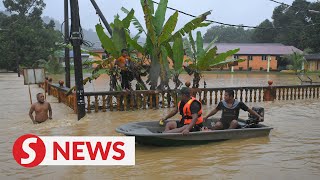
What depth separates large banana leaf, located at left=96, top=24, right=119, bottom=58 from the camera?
1322 cm

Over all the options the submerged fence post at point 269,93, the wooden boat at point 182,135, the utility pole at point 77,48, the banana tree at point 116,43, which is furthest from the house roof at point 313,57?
the wooden boat at point 182,135

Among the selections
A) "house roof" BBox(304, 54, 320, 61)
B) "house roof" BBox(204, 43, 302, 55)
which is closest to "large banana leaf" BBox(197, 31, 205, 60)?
"house roof" BBox(204, 43, 302, 55)

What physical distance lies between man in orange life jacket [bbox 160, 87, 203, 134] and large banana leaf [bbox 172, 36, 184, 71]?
562cm

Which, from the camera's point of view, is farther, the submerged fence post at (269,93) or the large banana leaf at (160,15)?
the submerged fence post at (269,93)

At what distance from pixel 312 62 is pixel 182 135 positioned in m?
52.0

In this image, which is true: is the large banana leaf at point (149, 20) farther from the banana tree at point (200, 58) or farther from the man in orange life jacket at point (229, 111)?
the man in orange life jacket at point (229, 111)

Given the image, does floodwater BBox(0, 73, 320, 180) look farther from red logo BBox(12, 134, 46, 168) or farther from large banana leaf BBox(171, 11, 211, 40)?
large banana leaf BBox(171, 11, 211, 40)

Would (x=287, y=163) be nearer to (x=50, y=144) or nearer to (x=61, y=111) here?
(x=50, y=144)

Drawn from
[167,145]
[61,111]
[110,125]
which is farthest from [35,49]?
[167,145]

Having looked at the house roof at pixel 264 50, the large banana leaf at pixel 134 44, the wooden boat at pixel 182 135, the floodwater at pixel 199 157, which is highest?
the house roof at pixel 264 50

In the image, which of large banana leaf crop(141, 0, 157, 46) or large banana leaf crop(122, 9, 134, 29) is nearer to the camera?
large banana leaf crop(141, 0, 157, 46)

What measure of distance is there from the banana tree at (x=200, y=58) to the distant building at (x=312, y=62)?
41.2 meters

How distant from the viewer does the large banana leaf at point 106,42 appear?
13.2m

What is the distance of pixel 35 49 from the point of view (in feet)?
191
